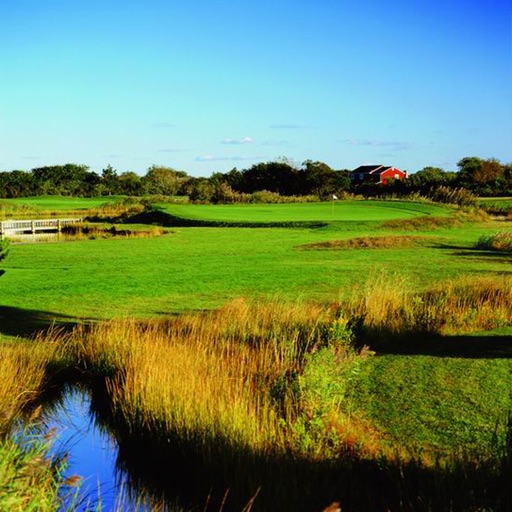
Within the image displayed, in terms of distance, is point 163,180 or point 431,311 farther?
point 163,180

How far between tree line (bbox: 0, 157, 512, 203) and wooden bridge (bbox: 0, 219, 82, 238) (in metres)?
17.4

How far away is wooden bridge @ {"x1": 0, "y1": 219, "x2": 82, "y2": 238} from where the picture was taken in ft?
153

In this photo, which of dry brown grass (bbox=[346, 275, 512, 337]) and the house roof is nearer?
dry brown grass (bbox=[346, 275, 512, 337])

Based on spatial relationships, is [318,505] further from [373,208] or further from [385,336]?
[373,208]

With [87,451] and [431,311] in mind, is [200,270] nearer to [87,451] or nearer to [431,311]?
[431,311]

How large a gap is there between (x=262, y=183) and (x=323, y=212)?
40137 mm

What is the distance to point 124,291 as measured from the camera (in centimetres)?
1700

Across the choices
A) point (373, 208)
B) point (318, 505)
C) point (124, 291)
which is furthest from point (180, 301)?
point (373, 208)

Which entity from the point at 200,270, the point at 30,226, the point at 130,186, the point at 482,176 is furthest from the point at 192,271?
the point at 130,186

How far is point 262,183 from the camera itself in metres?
86.8

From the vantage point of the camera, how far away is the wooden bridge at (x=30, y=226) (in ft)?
153

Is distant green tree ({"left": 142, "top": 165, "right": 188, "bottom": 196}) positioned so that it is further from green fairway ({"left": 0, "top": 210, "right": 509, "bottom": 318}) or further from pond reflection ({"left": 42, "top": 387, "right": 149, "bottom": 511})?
pond reflection ({"left": 42, "top": 387, "right": 149, "bottom": 511})

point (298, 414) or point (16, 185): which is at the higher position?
point (16, 185)

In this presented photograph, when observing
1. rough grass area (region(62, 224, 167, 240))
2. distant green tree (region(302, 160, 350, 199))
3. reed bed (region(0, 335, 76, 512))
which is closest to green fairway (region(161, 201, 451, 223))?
rough grass area (region(62, 224, 167, 240))
